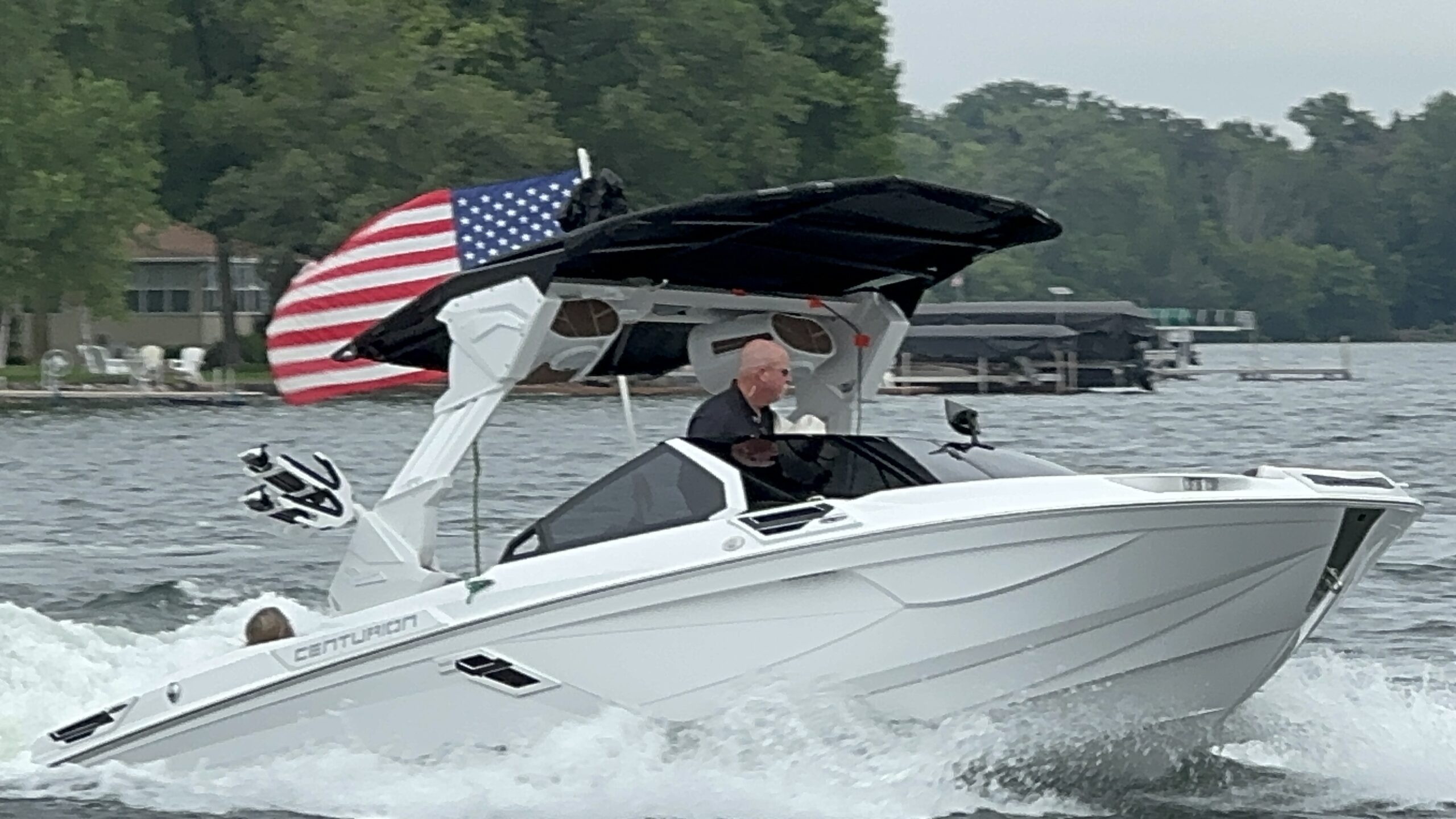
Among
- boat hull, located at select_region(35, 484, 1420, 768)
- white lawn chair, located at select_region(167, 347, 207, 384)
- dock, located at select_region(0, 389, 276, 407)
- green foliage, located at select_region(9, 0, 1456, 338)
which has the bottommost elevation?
dock, located at select_region(0, 389, 276, 407)

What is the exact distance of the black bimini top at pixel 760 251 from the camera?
32.2 feet

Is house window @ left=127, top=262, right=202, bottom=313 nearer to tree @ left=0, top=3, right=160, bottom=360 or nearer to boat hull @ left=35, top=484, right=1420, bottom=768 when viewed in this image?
tree @ left=0, top=3, right=160, bottom=360

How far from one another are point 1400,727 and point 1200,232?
16015 cm

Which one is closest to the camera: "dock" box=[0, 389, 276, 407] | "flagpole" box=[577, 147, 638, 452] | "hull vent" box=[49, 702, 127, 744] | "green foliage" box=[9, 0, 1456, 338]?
"hull vent" box=[49, 702, 127, 744]

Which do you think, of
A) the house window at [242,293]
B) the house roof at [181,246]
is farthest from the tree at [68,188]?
the house window at [242,293]

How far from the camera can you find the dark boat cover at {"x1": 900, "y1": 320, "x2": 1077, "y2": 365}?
223 ft

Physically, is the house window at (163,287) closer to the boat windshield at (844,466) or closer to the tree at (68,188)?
the tree at (68,188)

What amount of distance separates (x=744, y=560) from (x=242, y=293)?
6166cm

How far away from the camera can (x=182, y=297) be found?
227ft

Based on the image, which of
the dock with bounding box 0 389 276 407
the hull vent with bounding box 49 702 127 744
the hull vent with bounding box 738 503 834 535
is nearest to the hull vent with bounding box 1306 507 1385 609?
the hull vent with bounding box 738 503 834 535

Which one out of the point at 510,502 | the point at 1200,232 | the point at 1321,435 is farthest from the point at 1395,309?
the point at 510,502

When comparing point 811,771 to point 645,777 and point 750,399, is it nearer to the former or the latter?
point 645,777

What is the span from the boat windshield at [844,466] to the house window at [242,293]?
5922 centimetres

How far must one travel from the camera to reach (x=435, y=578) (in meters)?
10.3
